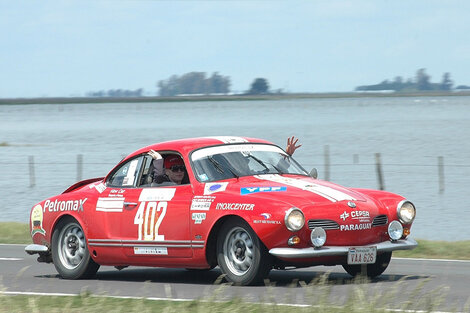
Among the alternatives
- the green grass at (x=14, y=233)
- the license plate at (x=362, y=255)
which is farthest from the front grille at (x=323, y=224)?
the green grass at (x=14, y=233)

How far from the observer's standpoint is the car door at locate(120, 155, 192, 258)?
1150 cm

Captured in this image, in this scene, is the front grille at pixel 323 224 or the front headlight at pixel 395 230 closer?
the front grille at pixel 323 224

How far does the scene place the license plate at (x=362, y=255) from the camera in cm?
1076

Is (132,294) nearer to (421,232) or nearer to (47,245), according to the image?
(47,245)

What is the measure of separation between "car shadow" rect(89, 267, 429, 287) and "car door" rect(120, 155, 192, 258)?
19.4 inches

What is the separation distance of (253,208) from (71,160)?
48844 millimetres

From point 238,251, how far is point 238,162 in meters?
1.36

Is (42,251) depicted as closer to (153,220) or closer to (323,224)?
(153,220)

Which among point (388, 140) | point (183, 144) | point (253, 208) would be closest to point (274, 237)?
point (253, 208)

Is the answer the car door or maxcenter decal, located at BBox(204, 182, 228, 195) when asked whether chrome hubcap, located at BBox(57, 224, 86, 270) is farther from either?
maxcenter decal, located at BBox(204, 182, 228, 195)

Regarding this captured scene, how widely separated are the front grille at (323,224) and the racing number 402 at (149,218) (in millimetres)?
1876

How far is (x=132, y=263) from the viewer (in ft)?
39.9

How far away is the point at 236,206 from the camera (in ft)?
35.6

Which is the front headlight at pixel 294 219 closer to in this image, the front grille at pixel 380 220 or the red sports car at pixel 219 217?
the red sports car at pixel 219 217
